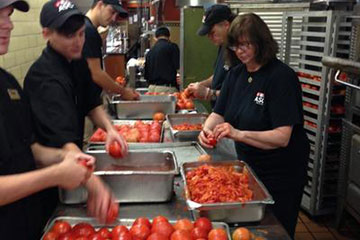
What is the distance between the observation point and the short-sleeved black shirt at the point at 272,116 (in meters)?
2.23

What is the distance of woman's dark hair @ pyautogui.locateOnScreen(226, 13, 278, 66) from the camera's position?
2275 millimetres

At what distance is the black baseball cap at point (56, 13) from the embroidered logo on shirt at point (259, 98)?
1164 millimetres

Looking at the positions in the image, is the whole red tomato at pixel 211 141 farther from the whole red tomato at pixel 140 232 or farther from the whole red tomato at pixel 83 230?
the whole red tomato at pixel 83 230

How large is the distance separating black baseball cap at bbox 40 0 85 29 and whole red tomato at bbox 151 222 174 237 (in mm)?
1105

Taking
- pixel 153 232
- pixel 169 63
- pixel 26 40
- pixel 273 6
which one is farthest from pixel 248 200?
pixel 169 63

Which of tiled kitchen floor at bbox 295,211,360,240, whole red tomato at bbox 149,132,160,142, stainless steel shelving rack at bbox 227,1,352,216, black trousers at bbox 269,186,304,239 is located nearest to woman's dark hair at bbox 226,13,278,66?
black trousers at bbox 269,186,304,239

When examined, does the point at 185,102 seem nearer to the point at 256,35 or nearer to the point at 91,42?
the point at 91,42

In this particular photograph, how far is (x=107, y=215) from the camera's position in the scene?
63.4 inches

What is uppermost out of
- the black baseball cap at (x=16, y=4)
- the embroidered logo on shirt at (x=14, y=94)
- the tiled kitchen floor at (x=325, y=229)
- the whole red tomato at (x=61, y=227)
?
the black baseball cap at (x=16, y=4)

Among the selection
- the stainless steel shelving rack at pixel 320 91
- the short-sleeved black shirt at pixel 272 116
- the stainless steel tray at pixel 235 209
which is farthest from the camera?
the stainless steel shelving rack at pixel 320 91

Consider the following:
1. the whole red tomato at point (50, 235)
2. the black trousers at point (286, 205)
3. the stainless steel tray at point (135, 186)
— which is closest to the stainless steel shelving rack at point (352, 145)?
the black trousers at point (286, 205)

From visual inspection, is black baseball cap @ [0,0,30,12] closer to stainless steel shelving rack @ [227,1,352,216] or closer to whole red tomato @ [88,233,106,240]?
whole red tomato @ [88,233,106,240]

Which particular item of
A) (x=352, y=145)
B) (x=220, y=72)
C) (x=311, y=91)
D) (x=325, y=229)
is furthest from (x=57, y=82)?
(x=325, y=229)

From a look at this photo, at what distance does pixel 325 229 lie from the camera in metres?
4.02
